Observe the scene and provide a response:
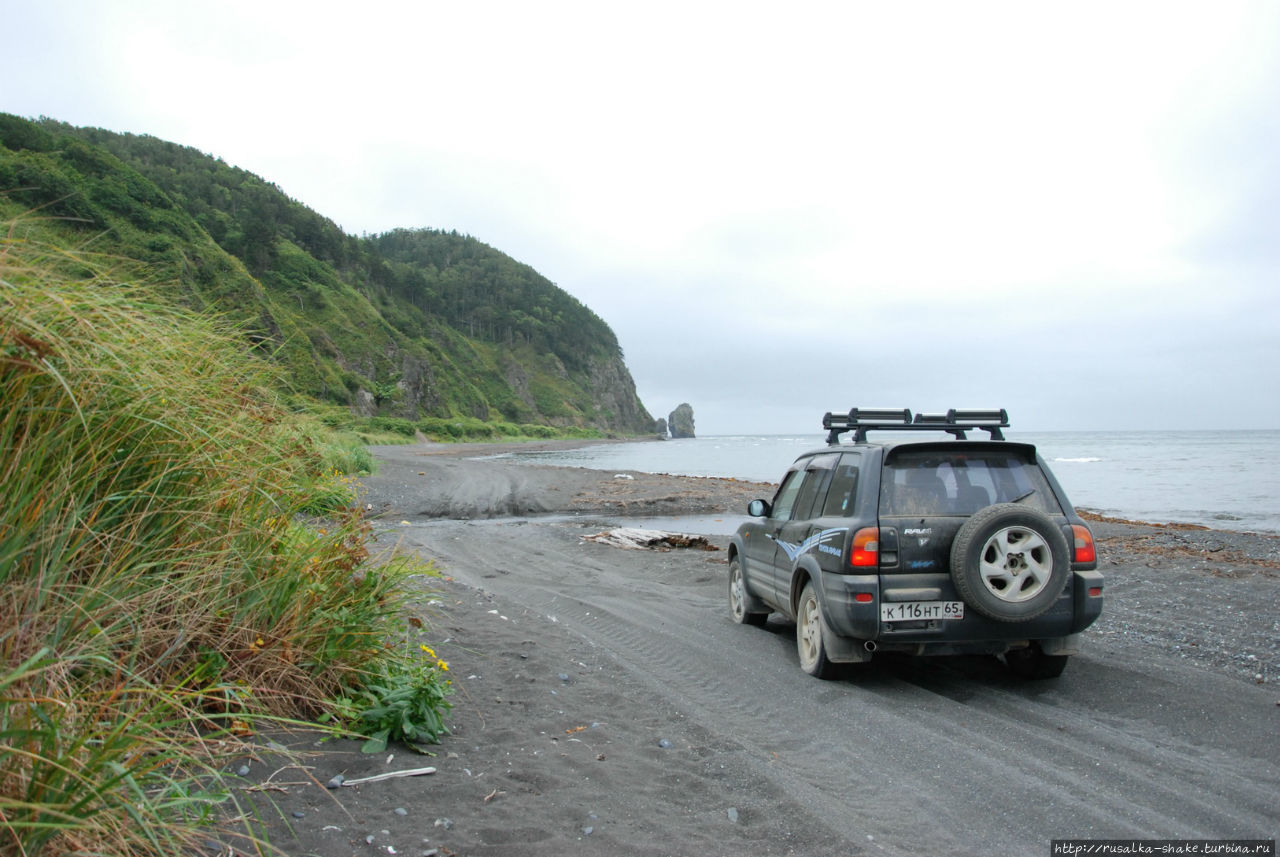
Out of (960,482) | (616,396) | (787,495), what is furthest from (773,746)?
(616,396)

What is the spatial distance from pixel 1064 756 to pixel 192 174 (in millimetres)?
118058

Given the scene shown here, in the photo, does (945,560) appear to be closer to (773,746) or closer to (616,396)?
(773,746)

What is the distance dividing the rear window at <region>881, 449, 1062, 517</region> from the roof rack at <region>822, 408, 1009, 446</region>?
55cm

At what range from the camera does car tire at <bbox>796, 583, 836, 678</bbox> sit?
5.43m

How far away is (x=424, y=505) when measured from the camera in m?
20.1

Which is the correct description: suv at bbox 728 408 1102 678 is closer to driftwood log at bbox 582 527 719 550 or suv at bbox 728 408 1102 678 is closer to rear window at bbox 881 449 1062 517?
rear window at bbox 881 449 1062 517

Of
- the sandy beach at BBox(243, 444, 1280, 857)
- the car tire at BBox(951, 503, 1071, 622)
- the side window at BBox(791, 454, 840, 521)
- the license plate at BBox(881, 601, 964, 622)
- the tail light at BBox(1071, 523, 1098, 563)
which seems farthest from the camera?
the side window at BBox(791, 454, 840, 521)

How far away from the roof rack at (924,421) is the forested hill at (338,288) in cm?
426

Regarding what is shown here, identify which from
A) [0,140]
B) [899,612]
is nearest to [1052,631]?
[899,612]

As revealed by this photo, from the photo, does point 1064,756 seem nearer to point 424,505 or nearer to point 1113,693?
point 1113,693

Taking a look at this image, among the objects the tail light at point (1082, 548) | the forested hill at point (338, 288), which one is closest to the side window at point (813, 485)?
the tail light at point (1082, 548)

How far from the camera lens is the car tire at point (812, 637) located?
5434mm

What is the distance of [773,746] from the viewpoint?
4246mm

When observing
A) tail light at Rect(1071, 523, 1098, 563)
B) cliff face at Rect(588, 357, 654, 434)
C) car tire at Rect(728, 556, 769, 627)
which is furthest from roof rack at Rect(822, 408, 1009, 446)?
cliff face at Rect(588, 357, 654, 434)
